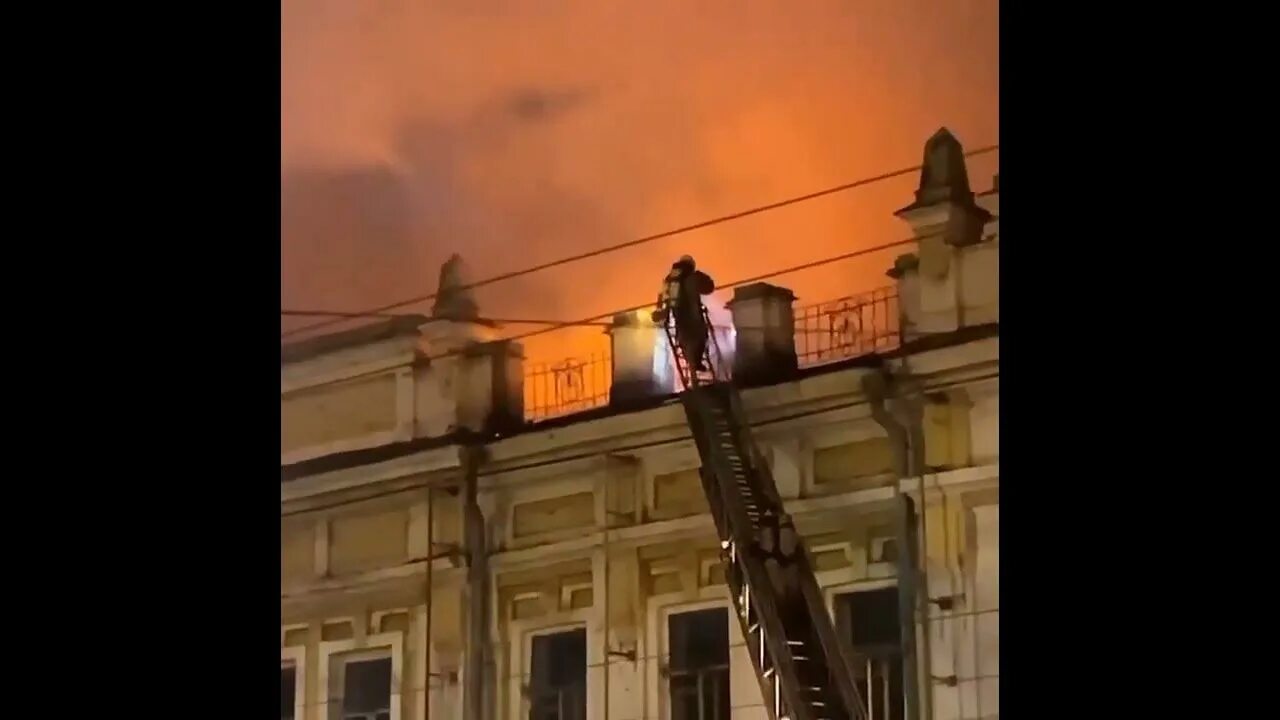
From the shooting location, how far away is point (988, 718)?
1771 mm

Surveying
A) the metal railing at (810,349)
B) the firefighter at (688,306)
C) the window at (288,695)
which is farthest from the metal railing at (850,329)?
the window at (288,695)

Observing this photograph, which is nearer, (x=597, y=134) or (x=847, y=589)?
(x=847, y=589)

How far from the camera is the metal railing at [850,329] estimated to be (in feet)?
5.96

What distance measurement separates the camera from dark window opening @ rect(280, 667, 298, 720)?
6.10 feet

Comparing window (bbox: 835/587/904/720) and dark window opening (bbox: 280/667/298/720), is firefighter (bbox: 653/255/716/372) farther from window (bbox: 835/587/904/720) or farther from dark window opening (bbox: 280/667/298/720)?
dark window opening (bbox: 280/667/298/720)

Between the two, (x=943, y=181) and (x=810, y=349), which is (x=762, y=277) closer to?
(x=810, y=349)

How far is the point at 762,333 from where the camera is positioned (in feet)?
6.07

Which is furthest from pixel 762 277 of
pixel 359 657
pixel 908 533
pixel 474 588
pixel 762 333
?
pixel 359 657

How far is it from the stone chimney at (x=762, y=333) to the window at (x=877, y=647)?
0.25 m

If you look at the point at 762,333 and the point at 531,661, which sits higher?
the point at 762,333

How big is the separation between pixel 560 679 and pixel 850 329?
47 centimetres

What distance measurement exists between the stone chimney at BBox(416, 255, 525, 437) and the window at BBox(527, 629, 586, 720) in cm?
23

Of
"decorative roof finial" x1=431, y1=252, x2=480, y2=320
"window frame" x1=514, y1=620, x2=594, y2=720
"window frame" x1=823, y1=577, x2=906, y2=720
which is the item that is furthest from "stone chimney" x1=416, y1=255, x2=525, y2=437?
"window frame" x1=823, y1=577, x2=906, y2=720
